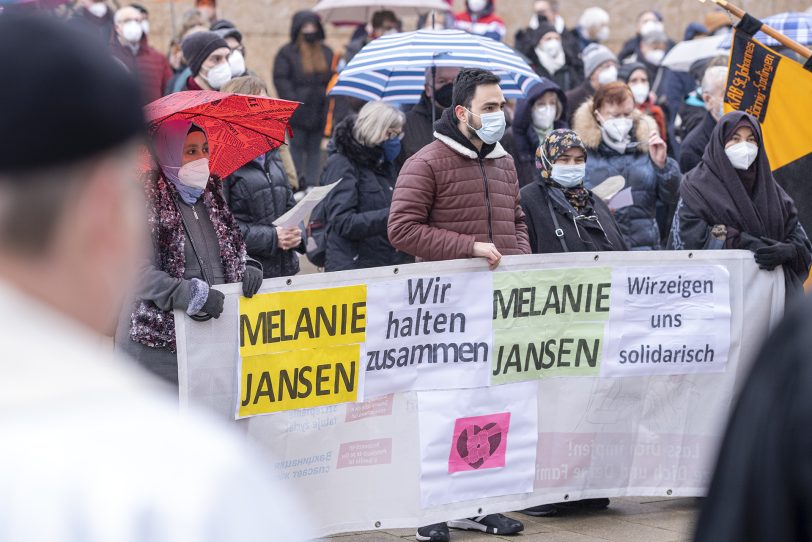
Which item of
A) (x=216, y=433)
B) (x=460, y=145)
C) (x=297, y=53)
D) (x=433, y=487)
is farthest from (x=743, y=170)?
(x=297, y=53)

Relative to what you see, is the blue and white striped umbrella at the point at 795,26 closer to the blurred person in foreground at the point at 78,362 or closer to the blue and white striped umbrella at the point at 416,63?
the blue and white striped umbrella at the point at 416,63

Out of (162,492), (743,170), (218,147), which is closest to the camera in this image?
(162,492)

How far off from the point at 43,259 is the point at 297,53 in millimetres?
12746

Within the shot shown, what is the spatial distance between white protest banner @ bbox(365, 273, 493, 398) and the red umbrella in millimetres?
853

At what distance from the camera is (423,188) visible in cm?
612

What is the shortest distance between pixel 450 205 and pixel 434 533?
1.52m

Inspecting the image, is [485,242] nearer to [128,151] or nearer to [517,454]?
[517,454]

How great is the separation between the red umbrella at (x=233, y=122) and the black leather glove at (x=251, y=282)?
63 centimetres

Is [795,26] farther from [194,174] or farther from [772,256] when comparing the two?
[194,174]

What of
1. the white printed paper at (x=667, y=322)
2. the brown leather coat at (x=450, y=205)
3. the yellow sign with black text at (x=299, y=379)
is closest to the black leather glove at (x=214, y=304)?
the yellow sign with black text at (x=299, y=379)

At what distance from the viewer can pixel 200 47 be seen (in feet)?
26.6

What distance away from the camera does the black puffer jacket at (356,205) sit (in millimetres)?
7234

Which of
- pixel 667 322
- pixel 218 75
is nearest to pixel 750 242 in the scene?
pixel 667 322

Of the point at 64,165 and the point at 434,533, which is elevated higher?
the point at 64,165
